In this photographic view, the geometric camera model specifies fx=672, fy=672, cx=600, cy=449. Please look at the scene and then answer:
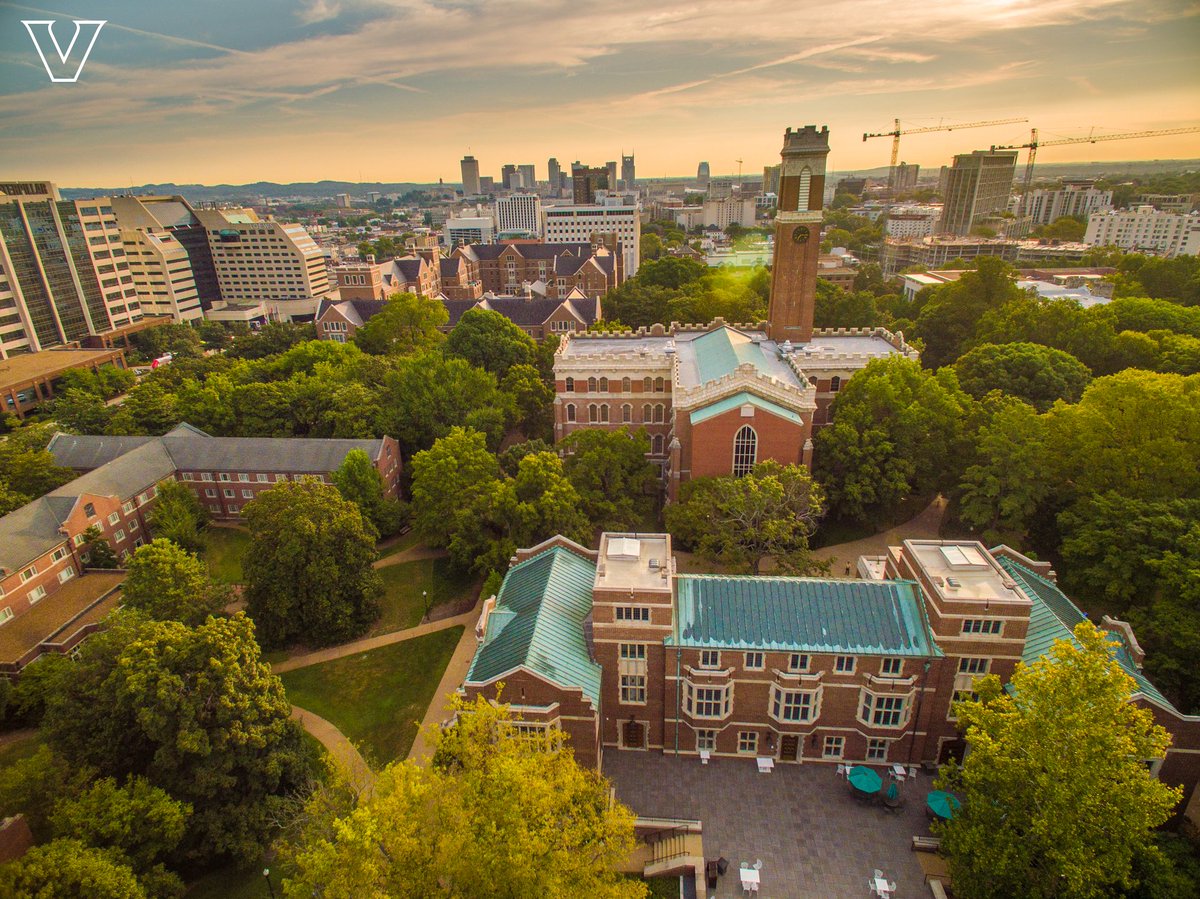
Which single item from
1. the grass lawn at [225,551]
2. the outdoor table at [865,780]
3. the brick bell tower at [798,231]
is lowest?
the grass lawn at [225,551]

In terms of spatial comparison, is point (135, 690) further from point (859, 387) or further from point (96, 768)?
point (859, 387)

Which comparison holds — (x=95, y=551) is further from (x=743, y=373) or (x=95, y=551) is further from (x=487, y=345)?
(x=743, y=373)

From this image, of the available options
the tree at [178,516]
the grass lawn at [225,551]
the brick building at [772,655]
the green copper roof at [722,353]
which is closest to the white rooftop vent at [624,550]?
the brick building at [772,655]

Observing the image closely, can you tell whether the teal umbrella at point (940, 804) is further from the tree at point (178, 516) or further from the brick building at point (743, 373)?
the tree at point (178, 516)

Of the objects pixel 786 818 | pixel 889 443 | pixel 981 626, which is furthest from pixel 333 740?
pixel 889 443

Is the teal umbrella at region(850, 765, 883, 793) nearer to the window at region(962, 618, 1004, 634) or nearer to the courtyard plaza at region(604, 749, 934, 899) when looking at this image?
the courtyard plaza at region(604, 749, 934, 899)

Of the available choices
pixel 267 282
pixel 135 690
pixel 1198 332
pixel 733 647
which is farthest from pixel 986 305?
pixel 267 282
